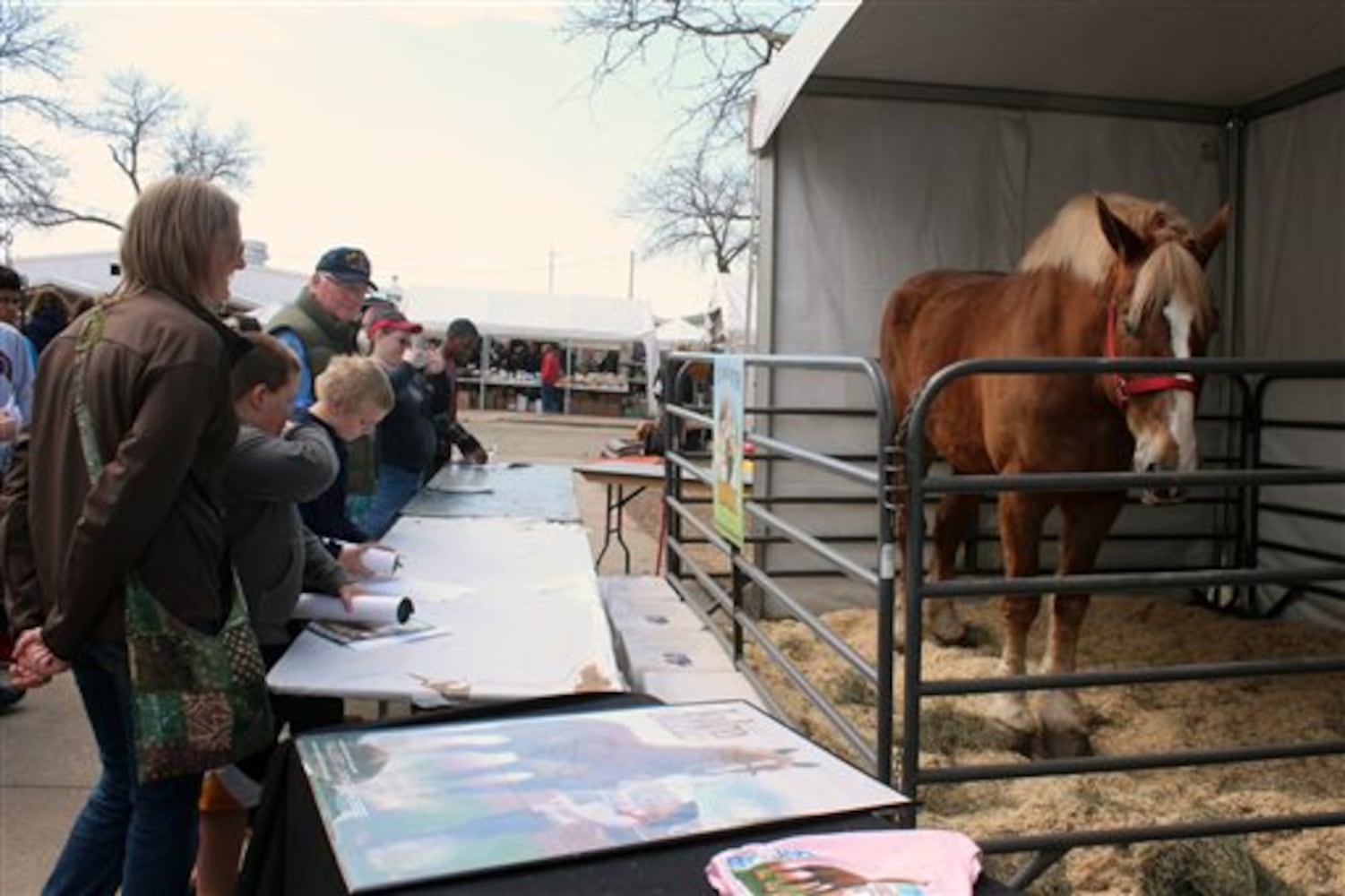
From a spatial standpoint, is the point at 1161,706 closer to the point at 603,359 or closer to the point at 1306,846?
the point at 1306,846

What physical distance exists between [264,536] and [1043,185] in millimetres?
4960

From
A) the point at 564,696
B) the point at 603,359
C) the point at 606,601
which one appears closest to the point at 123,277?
the point at 564,696

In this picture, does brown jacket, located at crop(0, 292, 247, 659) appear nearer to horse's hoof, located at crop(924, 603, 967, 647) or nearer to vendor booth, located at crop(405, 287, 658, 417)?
horse's hoof, located at crop(924, 603, 967, 647)

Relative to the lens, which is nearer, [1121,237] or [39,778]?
[1121,237]

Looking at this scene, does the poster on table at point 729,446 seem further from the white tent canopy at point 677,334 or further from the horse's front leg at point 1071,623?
the white tent canopy at point 677,334

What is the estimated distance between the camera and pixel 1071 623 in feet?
12.7

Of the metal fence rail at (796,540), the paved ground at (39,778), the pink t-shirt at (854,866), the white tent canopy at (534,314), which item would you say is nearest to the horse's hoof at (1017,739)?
the metal fence rail at (796,540)

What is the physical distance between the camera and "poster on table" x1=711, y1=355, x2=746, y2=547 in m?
3.59

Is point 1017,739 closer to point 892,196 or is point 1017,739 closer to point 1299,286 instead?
point 892,196

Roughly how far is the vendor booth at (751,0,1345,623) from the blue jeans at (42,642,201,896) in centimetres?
399

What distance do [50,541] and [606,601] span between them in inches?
102

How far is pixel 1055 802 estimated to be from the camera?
10.2ft

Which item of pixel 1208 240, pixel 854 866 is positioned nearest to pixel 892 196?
pixel 1208 240

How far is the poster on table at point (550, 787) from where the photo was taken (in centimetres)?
114
